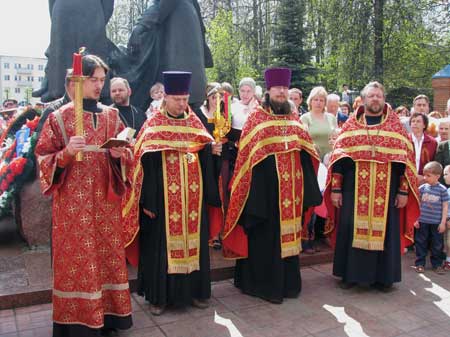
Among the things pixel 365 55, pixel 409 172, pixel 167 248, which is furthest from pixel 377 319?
pixel 365 55

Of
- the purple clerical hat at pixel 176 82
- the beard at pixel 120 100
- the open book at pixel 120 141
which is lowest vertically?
the open book at pixel 120 141

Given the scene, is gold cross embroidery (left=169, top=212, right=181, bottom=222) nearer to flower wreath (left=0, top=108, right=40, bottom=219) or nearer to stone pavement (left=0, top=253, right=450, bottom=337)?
stone pavement (left=0, top=253, right=450, bottom=337)

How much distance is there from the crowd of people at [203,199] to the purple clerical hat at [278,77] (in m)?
0.01

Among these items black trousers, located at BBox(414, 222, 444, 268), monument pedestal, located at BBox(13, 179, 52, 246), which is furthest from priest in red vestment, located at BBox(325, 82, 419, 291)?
monument pedestal, located at BBox(13, 179, 52, 246)

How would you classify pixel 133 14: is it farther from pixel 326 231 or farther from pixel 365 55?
pixel 326 231

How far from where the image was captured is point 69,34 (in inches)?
252

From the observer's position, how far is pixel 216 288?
5320mm

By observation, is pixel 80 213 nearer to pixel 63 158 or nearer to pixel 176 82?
pixel 63 158

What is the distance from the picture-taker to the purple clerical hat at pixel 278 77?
478 cm

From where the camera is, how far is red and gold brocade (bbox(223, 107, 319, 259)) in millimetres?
4891

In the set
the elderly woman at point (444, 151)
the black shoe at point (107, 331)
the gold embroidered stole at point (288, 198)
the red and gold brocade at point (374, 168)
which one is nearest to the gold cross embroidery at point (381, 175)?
the red and gold brocade at point (374, 168)

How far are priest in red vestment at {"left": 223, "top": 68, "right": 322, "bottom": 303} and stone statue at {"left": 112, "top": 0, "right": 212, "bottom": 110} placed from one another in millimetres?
2506

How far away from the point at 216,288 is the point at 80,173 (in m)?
2.30

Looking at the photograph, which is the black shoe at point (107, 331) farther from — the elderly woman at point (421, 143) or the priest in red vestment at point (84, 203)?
the elderly woman at point (421, 143)
